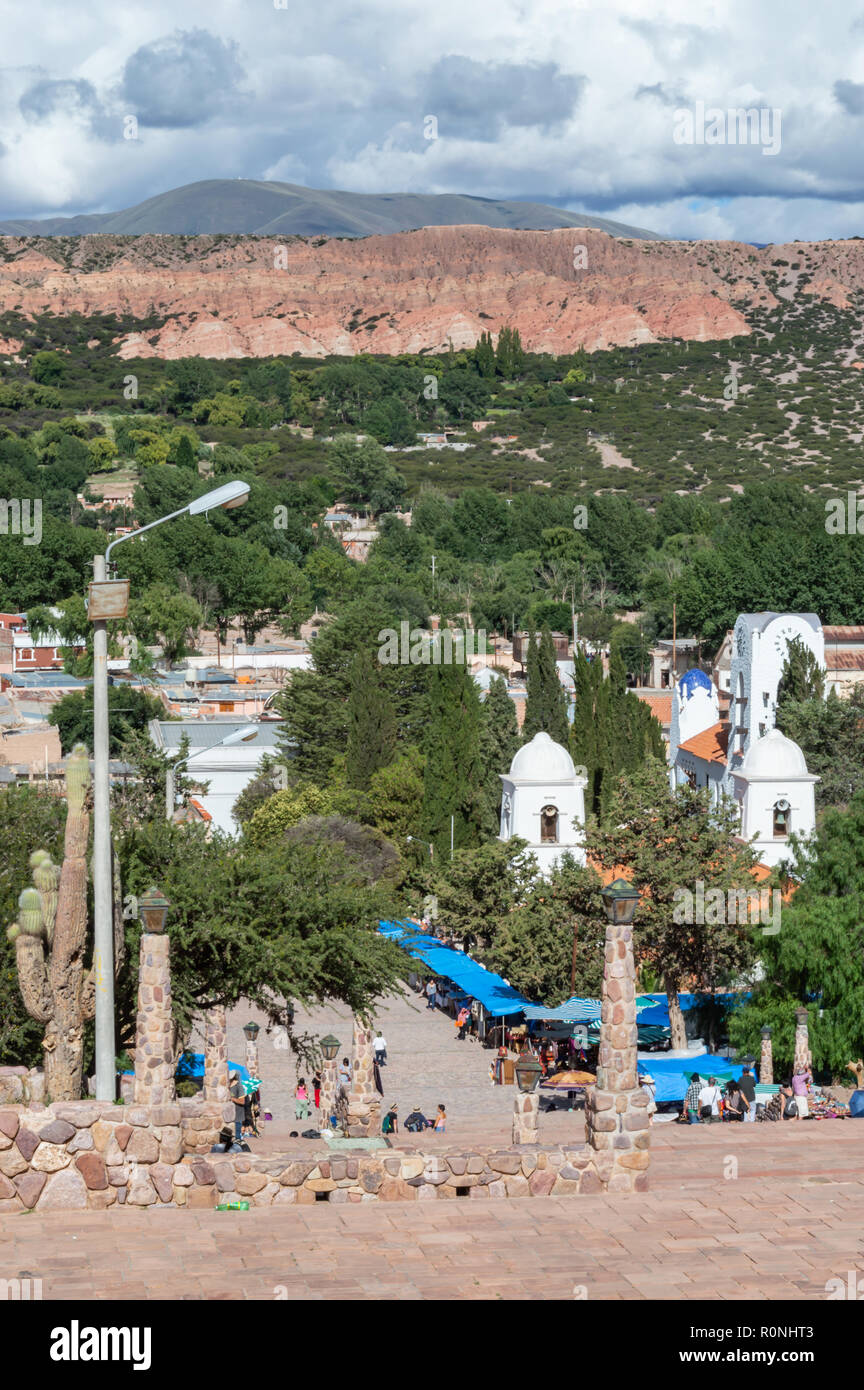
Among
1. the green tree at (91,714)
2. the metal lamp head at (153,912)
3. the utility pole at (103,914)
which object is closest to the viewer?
the utility pole at (103,914)

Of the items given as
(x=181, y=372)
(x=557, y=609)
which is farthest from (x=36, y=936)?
(x=181, y=372)

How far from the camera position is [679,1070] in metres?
27.8

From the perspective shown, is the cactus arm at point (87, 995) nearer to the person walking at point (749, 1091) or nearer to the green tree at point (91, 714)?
the person walking at point (749, 1091)

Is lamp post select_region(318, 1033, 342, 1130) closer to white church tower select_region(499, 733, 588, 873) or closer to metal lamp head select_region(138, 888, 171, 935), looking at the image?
metal lamp head select_region(138, 888, 171, 935)

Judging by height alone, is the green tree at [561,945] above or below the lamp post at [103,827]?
below

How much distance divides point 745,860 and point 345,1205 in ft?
61.6

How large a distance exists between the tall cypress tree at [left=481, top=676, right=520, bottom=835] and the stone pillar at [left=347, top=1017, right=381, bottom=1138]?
2322 cm

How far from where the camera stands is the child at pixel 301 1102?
90.6ft

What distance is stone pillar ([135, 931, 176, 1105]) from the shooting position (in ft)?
51.7

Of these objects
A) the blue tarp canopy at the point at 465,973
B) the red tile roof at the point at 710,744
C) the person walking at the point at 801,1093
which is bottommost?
the person walking at the point at 801,1093

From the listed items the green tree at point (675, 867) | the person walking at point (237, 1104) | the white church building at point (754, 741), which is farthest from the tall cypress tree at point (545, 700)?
the person walking at point (237, 1104)

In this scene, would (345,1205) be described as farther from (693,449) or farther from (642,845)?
(693,449)

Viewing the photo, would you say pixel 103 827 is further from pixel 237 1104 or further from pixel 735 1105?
pixel 735 1105

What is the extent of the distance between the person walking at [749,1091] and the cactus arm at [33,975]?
10.5 metres
